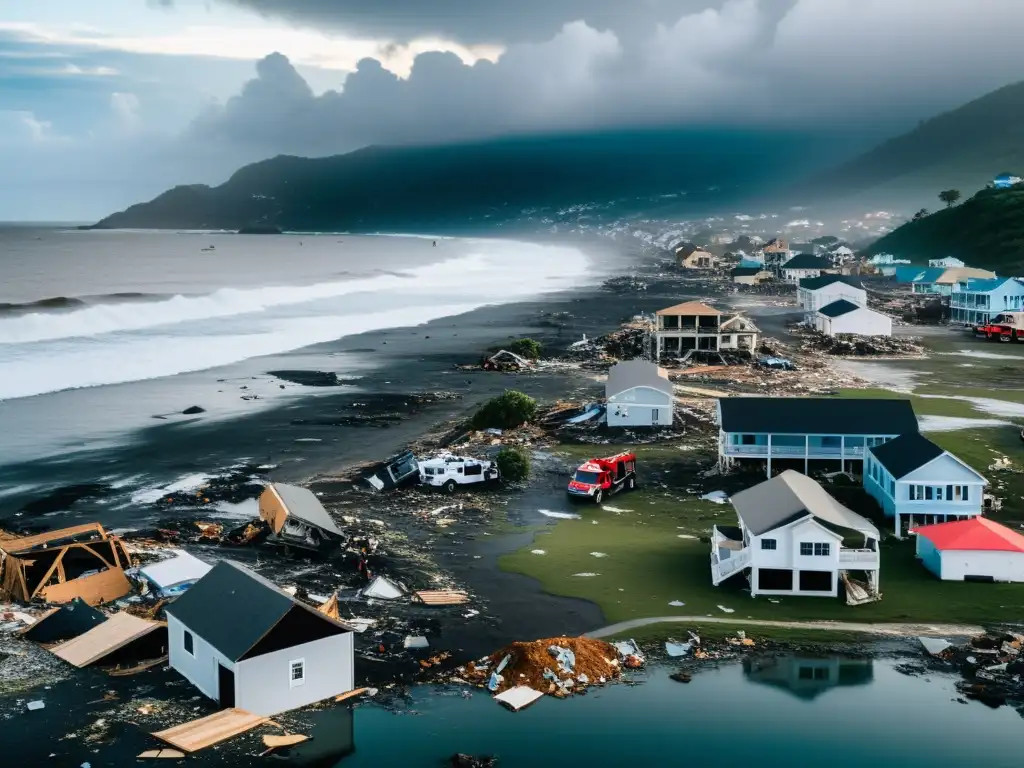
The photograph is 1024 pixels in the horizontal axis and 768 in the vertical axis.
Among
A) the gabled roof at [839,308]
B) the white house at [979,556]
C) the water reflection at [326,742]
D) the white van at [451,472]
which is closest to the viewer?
the water reflection at [326,742]

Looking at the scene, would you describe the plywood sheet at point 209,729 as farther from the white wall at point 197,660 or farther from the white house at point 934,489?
the white house at point 934,489

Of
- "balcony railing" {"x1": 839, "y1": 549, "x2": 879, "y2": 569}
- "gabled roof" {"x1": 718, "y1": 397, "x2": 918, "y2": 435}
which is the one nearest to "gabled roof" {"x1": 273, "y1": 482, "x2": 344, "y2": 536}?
"balcony railing" {"x1": 839, "y1": 549, "x2": 879, "y2": 569}

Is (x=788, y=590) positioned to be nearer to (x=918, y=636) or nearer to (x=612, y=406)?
(x=918, y=636)

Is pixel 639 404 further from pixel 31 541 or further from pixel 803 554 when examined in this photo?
pixel 31 541

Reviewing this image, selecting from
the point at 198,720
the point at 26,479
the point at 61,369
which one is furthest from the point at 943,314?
the point at 198,720

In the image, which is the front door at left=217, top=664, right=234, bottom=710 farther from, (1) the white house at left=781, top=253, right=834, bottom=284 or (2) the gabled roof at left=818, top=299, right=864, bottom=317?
(1) the white house at left=781, top=253, right=834, bottom=284

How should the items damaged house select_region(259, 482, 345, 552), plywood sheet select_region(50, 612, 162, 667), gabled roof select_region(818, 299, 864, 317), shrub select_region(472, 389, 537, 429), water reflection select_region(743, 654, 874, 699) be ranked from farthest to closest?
gabled roof select_region(818, 299, 864, 317)
shrub select_region(472, 389, 537, 429)
damaged house select_region(259, 482, 345, 552)
water reflection select_region(743, 654, 874, 699)
plywood sheet select_region(50, 612, 162, 667)

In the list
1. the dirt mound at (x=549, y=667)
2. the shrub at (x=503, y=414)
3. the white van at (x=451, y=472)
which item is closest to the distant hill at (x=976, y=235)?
the shrub at (x=503, y=414)
